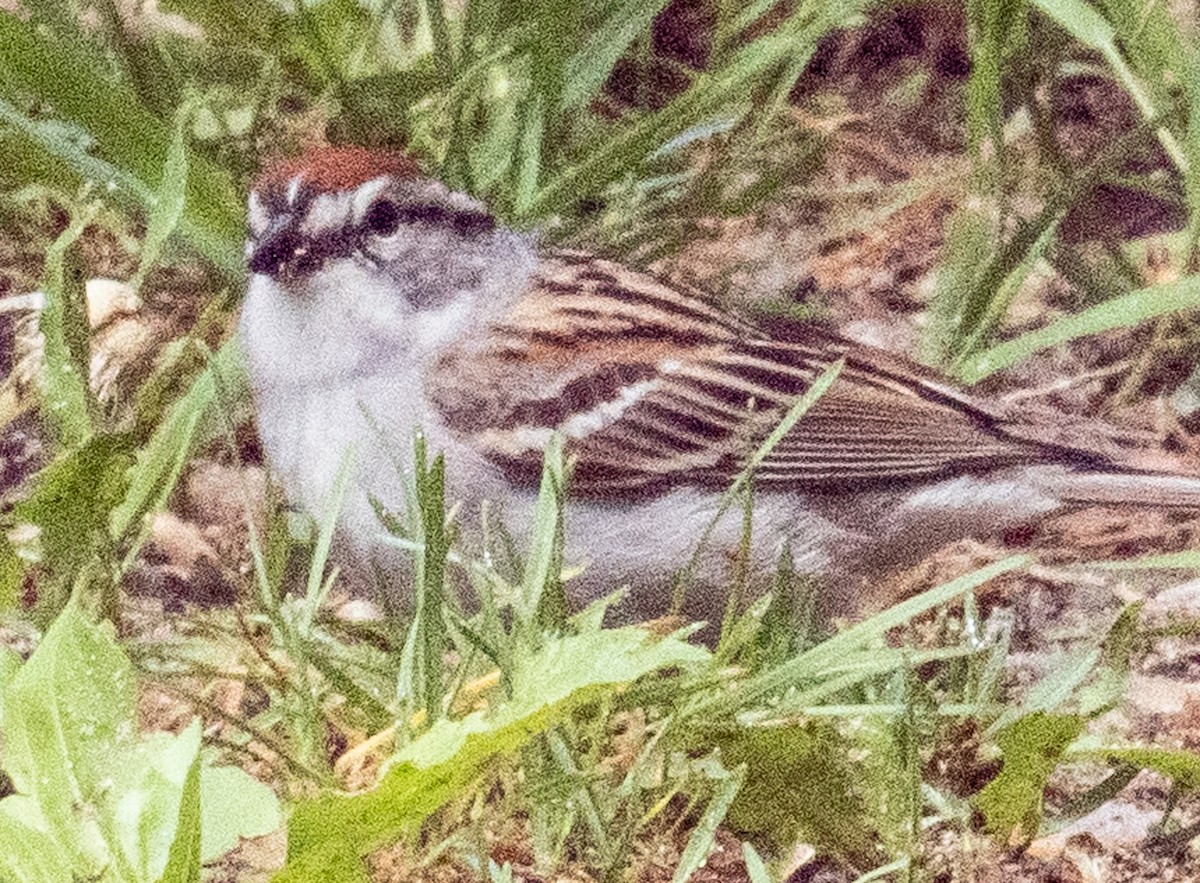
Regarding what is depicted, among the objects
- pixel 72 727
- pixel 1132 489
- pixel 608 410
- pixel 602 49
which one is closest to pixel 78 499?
pixel 72 727

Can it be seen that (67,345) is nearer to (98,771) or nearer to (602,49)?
(98,771)

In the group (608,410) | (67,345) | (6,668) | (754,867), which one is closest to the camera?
(6,668)

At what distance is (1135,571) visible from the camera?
7.61 feet

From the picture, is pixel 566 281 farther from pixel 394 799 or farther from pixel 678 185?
pixel 394 799

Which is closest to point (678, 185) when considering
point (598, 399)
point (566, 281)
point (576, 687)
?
point (566, 281)

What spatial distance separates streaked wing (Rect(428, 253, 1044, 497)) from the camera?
216 cm

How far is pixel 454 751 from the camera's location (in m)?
1.38

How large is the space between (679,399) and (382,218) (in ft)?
1.47

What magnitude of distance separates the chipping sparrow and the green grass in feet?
0.39

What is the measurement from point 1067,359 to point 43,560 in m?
1.66

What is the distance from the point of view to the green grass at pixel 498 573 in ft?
4.71

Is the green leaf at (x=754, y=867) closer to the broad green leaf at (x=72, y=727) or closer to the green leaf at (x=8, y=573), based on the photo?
the broad green leaf at (x=72, y=727)

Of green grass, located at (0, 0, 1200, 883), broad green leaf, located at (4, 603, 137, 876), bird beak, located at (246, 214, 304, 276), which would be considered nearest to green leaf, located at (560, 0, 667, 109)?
green grass, located at (0, 0, 1200, 883)

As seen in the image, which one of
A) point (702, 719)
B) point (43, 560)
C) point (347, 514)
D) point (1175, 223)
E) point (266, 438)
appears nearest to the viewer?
point (702, 719)
